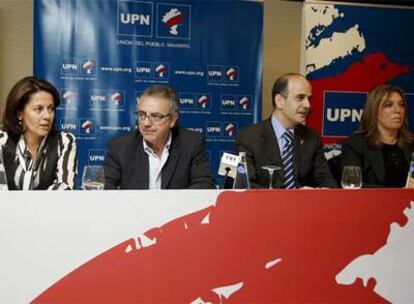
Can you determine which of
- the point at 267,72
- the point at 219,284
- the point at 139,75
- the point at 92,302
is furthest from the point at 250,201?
the point at 267,72

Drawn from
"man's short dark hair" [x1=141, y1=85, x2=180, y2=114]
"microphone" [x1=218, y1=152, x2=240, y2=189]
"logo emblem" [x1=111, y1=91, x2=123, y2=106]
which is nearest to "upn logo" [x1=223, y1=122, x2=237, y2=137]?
"logo emblem" [x1=111, y1=91, x2=123, y2=106]

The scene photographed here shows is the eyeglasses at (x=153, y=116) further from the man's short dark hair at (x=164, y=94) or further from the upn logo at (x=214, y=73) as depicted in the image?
the upn logo at (x=214, y=73)

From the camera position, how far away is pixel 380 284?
184 cm

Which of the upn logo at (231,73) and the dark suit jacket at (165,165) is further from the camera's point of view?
the upn logo at (231,73)

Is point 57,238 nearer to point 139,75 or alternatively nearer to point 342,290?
point 342,290

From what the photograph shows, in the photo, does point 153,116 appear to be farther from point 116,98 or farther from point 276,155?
point 116,98

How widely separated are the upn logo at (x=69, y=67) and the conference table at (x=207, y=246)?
8.30 ft

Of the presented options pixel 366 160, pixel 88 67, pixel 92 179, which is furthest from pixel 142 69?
pixel 92 179

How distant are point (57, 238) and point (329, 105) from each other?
3135mm

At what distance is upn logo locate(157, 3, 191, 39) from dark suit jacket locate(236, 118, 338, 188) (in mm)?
1379

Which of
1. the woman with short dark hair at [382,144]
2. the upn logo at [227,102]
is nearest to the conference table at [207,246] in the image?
the woman with short dark hair at [382,144]

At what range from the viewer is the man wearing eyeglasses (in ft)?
8.74

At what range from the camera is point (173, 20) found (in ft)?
13.5

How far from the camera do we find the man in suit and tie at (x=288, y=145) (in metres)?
2.95
